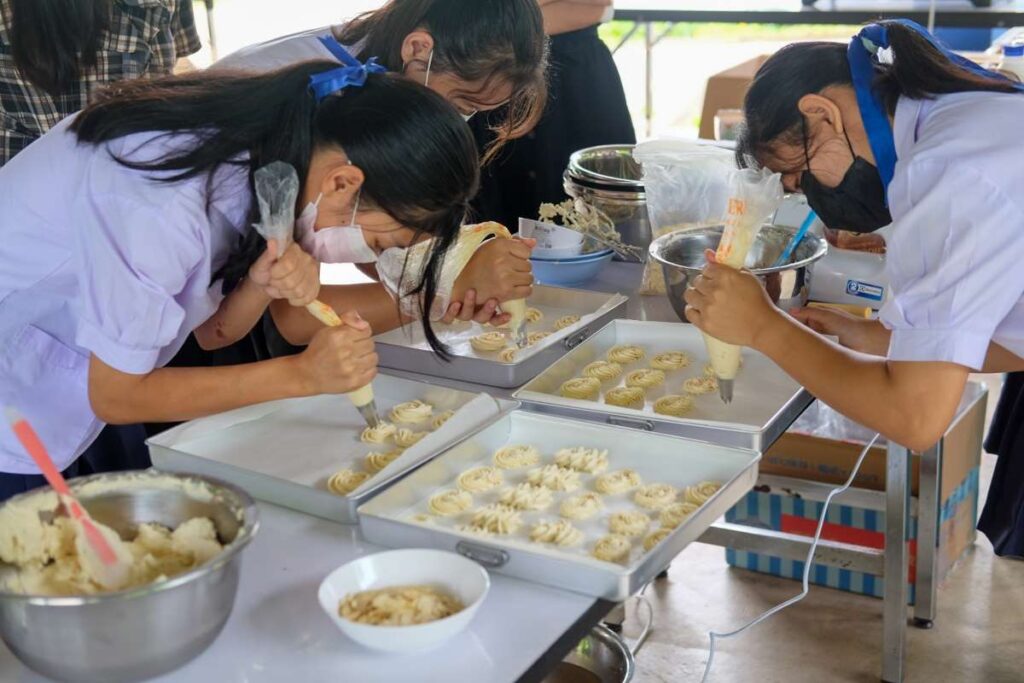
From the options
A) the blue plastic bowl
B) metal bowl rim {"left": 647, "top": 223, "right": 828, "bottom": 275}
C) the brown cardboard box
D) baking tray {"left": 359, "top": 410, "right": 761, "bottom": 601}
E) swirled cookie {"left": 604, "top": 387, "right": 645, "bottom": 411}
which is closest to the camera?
baking tray {"left": 359, "top": 410, "right": 761, "bottom": 601}

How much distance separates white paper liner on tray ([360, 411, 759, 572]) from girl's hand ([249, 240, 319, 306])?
1.08 feet

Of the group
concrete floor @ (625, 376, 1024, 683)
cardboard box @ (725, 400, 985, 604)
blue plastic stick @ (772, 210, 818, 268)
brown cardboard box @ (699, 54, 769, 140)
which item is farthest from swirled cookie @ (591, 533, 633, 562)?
brown cardboard box @ (699, 54, 769, 140)

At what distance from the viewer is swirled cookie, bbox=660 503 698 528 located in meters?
1.60

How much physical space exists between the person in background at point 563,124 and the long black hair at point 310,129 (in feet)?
6.06

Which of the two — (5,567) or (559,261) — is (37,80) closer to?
(559,261)

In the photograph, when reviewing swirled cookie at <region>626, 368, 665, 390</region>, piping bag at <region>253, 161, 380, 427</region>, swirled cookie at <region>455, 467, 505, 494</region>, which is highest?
piping bag at <region>253, 161, 380, 427</region>

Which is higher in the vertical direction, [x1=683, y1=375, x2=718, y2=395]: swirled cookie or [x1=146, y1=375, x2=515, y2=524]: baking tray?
[x1=146, y1=375, x2=515, y2=524]: baking tray

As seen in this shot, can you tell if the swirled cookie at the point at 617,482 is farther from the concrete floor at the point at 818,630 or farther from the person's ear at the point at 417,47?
the concrete floor at the point at 818,630

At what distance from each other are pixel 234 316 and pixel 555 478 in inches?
25.3

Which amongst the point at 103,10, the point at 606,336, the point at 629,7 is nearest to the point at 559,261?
the point at 606,336

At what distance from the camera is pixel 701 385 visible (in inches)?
83.4

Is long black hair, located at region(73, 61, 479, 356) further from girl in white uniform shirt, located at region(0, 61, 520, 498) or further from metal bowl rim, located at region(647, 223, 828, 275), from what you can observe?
metal bowl rim, located at region(647, 223, 828, 275)

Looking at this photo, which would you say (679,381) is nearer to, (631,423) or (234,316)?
(631,423)

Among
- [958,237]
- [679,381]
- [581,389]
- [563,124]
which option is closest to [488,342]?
[581,389]
